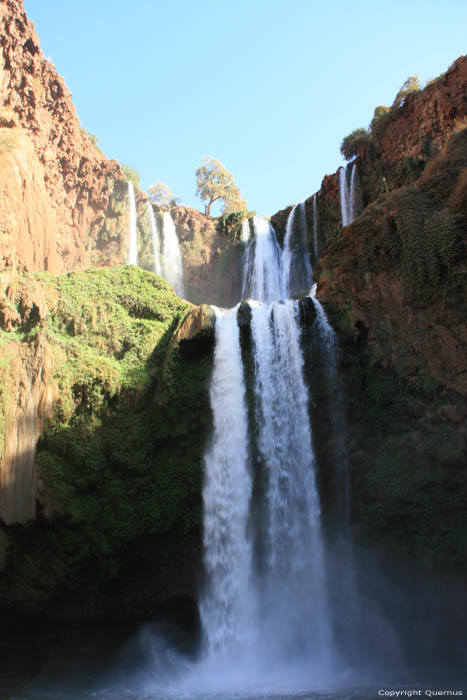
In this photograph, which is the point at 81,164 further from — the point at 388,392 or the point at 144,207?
the point at 388,392

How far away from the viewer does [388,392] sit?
1242cm

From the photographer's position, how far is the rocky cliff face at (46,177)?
57.9ft

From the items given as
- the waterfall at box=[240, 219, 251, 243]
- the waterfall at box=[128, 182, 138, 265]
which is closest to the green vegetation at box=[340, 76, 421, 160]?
the waterfall at box=[240, 219, 251, 243]

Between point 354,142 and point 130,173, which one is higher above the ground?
point 130,173

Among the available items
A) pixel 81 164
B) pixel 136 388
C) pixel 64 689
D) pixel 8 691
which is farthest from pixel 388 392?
pixel 81 164

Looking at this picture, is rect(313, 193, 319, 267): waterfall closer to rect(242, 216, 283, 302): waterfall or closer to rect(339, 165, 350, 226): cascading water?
rect(339, 165, 350, 226): cascading water

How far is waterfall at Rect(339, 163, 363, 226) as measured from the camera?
72.8 ft

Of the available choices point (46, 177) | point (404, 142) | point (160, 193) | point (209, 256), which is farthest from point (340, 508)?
point (160, 193)

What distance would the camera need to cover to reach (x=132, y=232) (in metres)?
28.9

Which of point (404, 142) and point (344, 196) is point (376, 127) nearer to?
point (404, 142)

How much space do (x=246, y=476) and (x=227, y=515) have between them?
99 centimetres

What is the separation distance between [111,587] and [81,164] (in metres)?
21.6

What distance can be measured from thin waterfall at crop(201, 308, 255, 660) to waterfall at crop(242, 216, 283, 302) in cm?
1184

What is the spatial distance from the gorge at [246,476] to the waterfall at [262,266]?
393 inches
